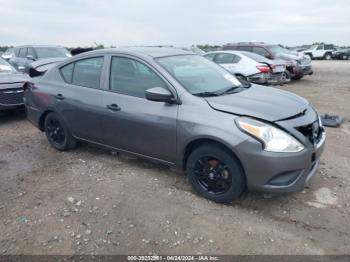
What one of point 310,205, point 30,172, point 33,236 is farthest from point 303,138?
point 30,172

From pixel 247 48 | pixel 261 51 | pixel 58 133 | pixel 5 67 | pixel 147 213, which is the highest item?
pixel 247 48

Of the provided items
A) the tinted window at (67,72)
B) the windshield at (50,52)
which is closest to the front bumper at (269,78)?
the windshield at (50,52)

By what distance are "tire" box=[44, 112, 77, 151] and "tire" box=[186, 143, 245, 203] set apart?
2218 millimetres

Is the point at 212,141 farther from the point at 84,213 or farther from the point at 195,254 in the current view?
the point at 84,213

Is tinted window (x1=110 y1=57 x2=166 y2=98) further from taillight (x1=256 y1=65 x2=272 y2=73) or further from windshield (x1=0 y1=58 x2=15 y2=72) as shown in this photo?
taillight (x1=256 y1=65 x2=272 y2=73)

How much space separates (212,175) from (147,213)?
2.59 feet

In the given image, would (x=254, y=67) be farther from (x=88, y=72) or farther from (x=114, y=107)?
(x=114, y=107)

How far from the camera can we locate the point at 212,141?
362 cm

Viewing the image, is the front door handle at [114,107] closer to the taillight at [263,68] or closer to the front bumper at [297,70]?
the taillight at [263,68]

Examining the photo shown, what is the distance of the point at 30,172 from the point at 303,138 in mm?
3490

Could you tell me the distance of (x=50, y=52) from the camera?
42.1 ft

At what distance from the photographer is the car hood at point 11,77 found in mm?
7225

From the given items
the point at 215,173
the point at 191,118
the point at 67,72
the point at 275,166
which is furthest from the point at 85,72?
the point at 275,166

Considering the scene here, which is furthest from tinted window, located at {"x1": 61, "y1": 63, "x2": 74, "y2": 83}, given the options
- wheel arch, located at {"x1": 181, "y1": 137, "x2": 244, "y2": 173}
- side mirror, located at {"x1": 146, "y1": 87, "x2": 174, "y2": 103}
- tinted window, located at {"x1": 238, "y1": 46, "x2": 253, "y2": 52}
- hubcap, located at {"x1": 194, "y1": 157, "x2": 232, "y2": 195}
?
tinted window, located at {"x1": 238, "y1": 46, "x2": 253, "y2": 52}
